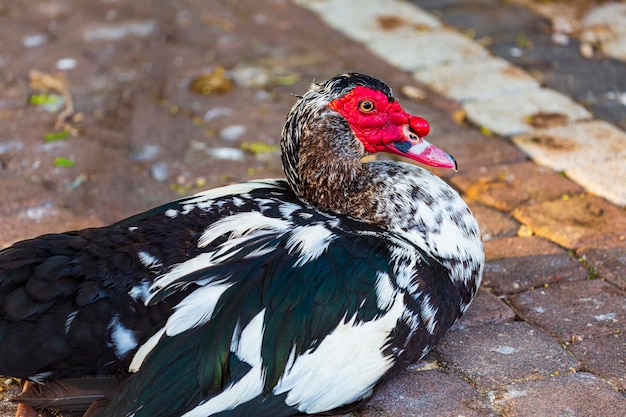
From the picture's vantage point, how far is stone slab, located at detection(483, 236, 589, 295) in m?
3.44

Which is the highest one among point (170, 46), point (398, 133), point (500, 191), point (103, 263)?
point (398, 133)

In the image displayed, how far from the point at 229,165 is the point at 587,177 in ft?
5.69

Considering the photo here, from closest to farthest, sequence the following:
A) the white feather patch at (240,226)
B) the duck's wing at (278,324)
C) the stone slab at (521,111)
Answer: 1. the duck's wing at (278,324)
2. the white feather patch at (240,226)
3. the stone slab at (521,111)

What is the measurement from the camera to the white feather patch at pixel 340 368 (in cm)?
260

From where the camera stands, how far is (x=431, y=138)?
4.70m

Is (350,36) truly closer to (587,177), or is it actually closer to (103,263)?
(587,177)

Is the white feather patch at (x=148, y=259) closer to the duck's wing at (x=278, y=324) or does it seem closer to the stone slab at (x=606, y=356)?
the duck's wing at (x=278, y=324)

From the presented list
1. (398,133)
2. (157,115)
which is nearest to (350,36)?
(157,115)

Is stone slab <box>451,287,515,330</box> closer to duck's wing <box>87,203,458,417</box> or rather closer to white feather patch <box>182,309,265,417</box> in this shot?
duck's wing <box>87,203,458,417</box>

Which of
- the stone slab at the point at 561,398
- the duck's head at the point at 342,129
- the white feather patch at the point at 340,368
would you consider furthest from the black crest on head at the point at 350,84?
the stone slab at the point at 561,398

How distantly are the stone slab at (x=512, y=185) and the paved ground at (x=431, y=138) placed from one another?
0.04 ft

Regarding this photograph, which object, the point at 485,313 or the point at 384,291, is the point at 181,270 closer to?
the point at 384,291

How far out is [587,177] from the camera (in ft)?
13.8

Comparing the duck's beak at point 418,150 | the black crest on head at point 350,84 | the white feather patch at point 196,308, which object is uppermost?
the black crest on head at point 350,84
